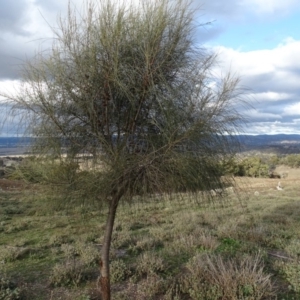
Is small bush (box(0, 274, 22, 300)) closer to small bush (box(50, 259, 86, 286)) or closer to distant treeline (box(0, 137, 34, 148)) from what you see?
small bush (box(50, 259, 86, 286))

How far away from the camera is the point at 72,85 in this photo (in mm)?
4340

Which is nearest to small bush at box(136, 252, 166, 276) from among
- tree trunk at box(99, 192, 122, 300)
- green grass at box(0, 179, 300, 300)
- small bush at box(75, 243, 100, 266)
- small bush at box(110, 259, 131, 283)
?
green grass at box(0, 179, 300, 300)

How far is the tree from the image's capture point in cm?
409

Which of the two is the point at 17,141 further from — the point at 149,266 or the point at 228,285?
the point at 228,285

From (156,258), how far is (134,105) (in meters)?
4.39

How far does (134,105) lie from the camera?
14.0ft

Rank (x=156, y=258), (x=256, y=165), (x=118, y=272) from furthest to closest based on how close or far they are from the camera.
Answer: (x=256, y=165)
(x=156, y=258)
(x=118, y=272)

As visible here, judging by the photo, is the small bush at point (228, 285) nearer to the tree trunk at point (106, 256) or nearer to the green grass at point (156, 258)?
the green grass at point (156, 258)

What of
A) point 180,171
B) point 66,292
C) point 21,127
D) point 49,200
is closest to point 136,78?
point 180,171

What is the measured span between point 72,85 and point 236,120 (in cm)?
212

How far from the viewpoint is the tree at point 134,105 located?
161 inches

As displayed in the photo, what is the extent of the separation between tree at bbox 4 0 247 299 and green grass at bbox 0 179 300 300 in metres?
0.80

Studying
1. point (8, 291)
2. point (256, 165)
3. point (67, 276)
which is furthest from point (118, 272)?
point (256, 165)

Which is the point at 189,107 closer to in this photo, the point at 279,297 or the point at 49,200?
the point at 49,200
